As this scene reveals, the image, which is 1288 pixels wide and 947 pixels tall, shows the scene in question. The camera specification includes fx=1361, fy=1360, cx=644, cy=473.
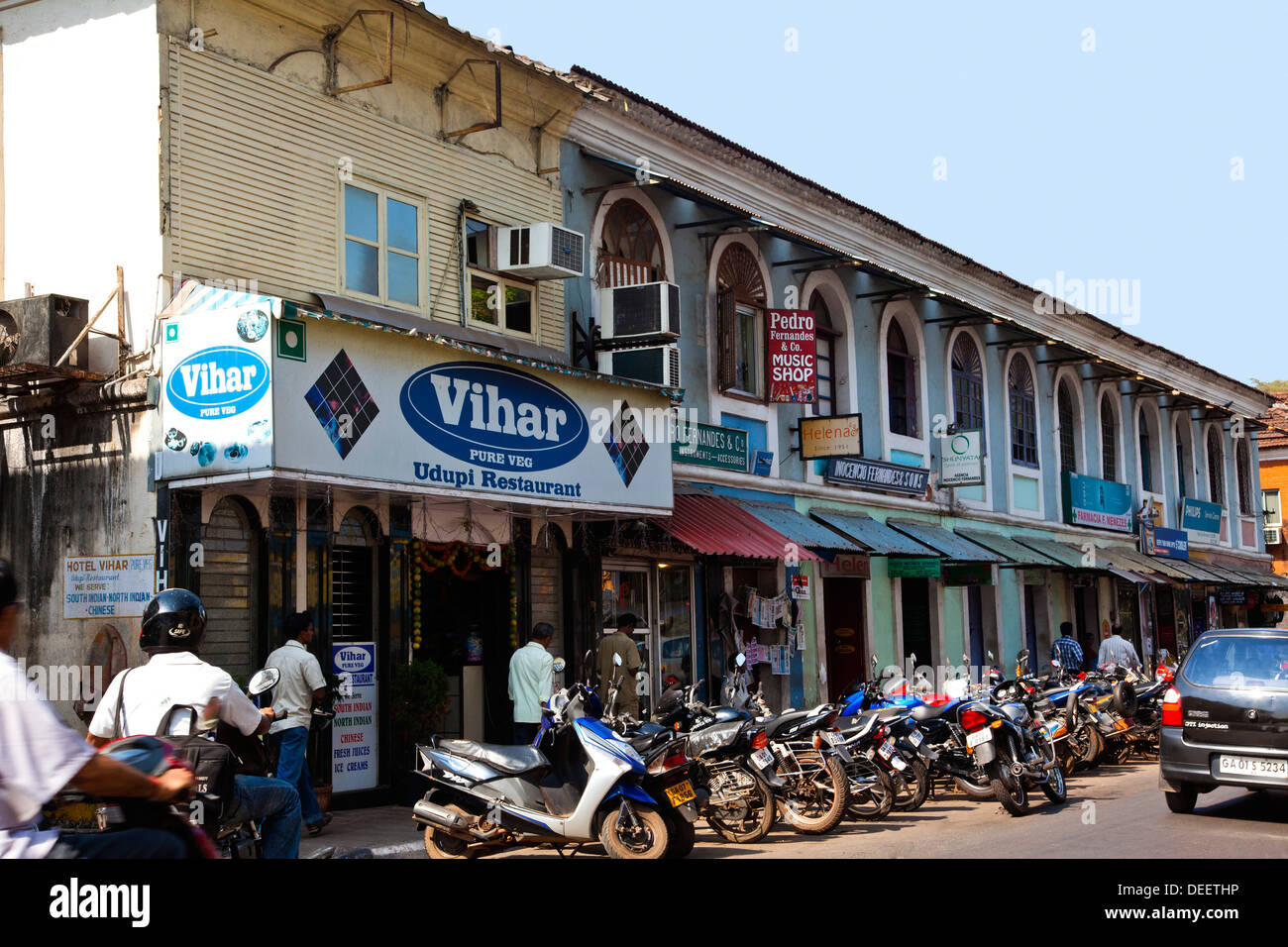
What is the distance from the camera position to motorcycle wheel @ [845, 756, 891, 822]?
36.9 ft

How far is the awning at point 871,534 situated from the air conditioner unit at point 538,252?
638 centimetres

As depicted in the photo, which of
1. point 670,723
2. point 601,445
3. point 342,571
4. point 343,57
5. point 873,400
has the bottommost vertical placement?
point 670,723

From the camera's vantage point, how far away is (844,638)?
20.9m

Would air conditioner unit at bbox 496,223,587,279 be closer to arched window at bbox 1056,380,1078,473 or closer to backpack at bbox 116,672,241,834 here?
backpack at bbox 116,672,241,834

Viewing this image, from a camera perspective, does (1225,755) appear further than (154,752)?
Yes

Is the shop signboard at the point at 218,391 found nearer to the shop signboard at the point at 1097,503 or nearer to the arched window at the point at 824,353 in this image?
the arched window at the point at 824,353

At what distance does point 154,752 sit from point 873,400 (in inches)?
714

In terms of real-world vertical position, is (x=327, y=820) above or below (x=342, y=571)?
below

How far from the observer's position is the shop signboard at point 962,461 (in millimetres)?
22438

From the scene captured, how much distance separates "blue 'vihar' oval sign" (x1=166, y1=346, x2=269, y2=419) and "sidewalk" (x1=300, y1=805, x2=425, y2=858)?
11.2 ft
